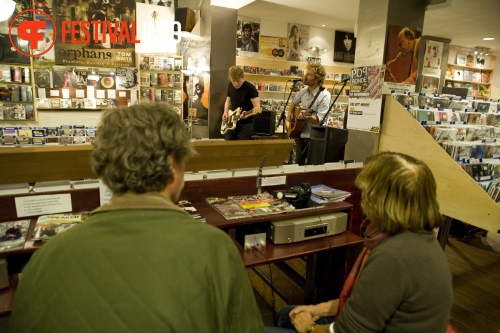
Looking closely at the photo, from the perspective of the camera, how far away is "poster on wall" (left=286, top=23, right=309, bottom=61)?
307 inches

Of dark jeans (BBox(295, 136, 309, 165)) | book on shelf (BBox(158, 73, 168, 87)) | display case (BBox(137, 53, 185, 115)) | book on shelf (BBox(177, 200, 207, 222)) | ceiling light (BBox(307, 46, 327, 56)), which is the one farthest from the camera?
ceiling light (BBox(307, 46, 327, 56))

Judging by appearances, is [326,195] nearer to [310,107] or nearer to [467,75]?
[310,107]

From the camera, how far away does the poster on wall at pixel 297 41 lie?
7.79 m

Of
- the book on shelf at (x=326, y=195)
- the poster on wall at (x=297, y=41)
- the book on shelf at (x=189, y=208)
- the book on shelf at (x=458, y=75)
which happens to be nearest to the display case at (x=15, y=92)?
the book on shelf at (x=189, y=208)

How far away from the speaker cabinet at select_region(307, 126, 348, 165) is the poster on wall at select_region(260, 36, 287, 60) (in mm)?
5051

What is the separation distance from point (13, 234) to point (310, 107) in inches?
117

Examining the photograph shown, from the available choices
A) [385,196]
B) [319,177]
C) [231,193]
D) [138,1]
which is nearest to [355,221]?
[319,177]

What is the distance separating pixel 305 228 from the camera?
1971mm

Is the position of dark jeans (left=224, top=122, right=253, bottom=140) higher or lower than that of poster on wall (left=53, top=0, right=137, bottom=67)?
lower

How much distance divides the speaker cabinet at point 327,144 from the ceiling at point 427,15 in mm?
3269

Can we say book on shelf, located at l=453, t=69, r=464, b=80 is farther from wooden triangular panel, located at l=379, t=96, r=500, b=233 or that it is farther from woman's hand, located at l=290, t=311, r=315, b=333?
woman's hand, located at l=290, t=311, r=315, b=333

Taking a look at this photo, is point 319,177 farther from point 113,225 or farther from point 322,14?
point 322,14

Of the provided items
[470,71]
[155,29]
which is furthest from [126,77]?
[470,71]

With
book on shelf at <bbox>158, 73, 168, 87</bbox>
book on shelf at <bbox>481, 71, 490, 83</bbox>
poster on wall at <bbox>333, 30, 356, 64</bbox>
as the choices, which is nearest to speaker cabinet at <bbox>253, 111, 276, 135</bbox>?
book on shelf at <bbox>158, 73, 168, 87</bbox>
